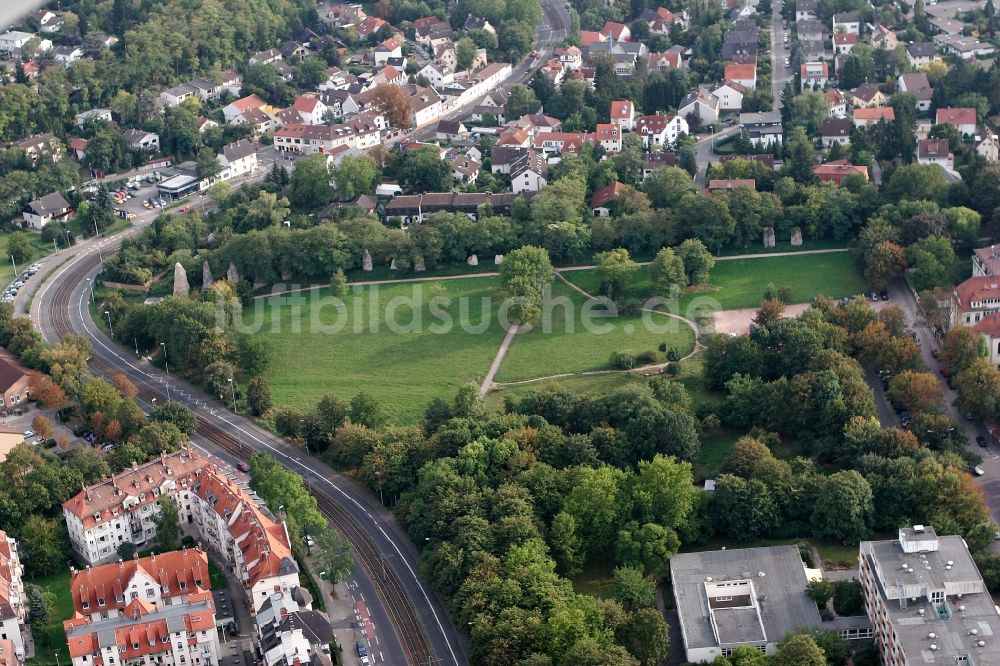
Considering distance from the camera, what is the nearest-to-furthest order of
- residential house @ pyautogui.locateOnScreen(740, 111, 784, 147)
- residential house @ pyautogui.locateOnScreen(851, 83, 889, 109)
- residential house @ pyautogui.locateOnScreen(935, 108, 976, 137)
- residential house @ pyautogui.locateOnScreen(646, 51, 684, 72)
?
1. residential house @ pyautogui.locateOnScreen(935, 108, 976, 137)
2. residential house @ pyautogui.locateOnScreen(740, 111, 784, 147)
3. residential house @ pyautogui.locateOnScreen(851, 83, 889, 109)
4. residential house @ pyautogui.locateOnScreen(646, 51, 684, 72)

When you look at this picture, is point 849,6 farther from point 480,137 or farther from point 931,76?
point 480,137

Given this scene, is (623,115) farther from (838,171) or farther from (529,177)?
(838,171)

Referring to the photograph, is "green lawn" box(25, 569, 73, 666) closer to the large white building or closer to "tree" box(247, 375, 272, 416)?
the large white building

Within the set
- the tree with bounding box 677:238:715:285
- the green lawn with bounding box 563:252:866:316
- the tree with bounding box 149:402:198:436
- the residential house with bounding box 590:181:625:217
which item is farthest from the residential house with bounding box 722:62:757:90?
the tree with bounding box 149:402:198:436

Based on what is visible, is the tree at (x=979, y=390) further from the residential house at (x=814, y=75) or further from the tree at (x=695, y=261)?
the residential house at (x=814, y=75)

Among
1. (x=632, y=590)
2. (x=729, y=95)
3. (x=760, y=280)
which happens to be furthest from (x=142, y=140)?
(x=632, y=590)
